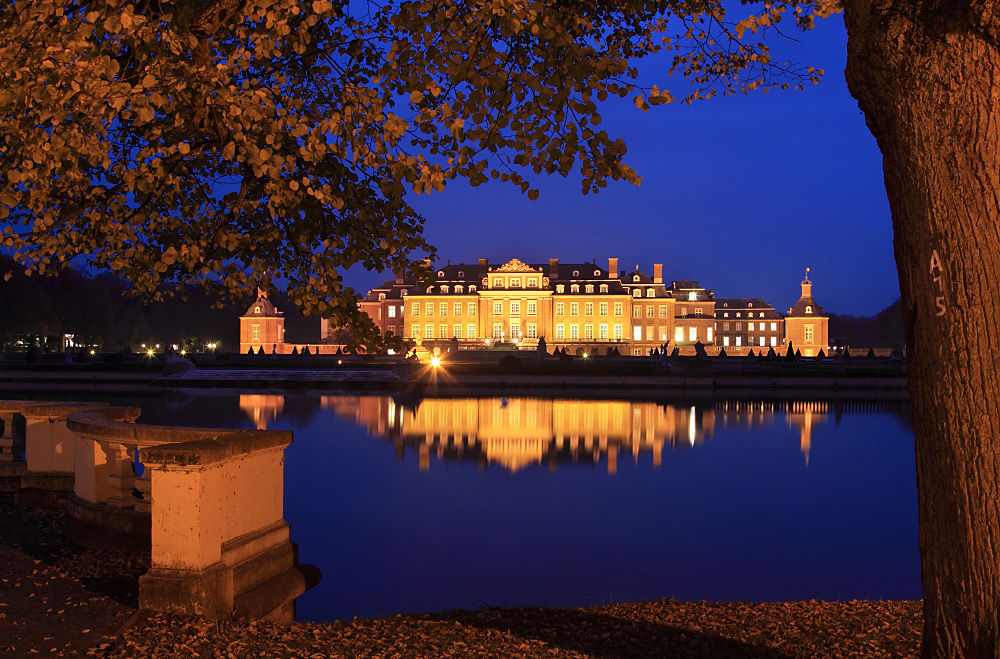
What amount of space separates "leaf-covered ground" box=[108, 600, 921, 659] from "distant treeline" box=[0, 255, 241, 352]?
35673 millimetres

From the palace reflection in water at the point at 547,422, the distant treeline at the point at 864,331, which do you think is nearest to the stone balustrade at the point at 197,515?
the palace reflection in water at the point at 547,422

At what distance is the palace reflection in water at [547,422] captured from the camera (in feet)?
52.6

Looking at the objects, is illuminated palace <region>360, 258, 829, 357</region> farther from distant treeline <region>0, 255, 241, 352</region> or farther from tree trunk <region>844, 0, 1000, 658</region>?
A: tree trunk <region>844, 0, 1000, 658</region>

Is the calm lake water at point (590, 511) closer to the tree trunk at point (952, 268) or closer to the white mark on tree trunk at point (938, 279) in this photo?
the tree trunk at point (952, 268)

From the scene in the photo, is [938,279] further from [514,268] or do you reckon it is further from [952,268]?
[514,268]

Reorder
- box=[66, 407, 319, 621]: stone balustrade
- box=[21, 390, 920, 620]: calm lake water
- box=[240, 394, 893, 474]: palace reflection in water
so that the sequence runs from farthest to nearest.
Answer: box=[240, 394, 893, 474]: palace reflection in water < box=[21, 390, 920, 620]: calm lake water < box=[66, 407, 319, 621]: stone balustrade

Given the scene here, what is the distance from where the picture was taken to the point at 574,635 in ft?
15.7

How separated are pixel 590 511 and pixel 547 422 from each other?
10907 mm

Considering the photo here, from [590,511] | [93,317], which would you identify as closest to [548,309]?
[93,317]

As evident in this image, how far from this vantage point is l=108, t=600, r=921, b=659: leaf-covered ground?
13.8 ft

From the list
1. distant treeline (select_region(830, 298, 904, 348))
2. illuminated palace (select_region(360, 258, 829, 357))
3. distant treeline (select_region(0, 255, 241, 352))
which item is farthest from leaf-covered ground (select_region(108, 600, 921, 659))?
distant treeline (select_region(830, 298, 904, 348))

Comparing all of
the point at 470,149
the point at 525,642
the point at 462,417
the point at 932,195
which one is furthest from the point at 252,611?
the point at 462,417

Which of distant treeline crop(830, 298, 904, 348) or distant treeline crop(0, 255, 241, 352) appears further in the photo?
distant treeline crop(830, 298, 904, 348)

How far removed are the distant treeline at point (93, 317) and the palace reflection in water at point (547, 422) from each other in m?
18.4
